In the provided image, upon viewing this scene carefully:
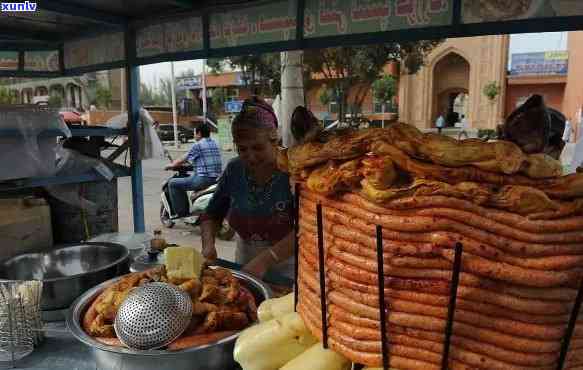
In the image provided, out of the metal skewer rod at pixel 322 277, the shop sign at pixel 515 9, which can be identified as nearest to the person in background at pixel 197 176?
the shop sign at pixel 515 9

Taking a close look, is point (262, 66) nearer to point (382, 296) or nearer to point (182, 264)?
point (182, 264)

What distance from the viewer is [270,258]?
195 centimetres

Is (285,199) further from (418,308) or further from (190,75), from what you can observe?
(190,75)

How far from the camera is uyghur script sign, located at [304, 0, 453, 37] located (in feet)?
7.41

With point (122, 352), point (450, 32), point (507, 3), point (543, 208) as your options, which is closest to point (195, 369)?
point (122, 352)

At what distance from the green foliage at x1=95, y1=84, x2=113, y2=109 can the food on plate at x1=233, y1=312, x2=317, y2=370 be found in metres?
43.2

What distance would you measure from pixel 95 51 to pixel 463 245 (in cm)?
413

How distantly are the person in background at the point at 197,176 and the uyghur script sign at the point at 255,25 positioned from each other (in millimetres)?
3898

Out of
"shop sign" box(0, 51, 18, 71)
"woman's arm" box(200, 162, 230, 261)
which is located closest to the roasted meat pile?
"woman's arm" box(200, 162, 230, 261)

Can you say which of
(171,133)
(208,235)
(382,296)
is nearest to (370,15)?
(208,235)

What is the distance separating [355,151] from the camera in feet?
2.10

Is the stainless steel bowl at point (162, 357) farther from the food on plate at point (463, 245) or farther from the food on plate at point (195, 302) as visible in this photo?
the food on plate at point (463, 245)

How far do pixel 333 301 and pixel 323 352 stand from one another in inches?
3.9

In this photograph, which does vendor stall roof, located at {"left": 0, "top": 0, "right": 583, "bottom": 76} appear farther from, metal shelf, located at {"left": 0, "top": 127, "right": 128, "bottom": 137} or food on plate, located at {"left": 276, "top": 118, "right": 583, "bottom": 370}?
food on plate, located at {"left": 276, "top": 118, "right": 583, "bottom": 370}
